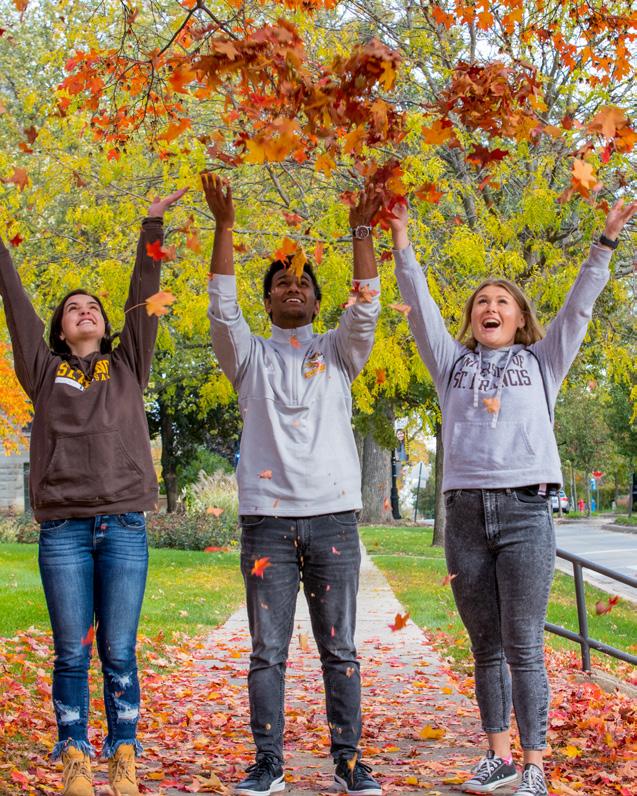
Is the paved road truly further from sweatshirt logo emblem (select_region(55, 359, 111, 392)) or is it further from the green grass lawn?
sweatshirt logo emblem (select_region(55, 359, 111, 392))

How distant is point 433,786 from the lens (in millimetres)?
4590

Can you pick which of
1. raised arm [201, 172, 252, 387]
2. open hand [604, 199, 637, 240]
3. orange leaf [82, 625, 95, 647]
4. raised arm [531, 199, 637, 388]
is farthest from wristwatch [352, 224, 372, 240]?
orange leaf [82, 625, 95, 647]

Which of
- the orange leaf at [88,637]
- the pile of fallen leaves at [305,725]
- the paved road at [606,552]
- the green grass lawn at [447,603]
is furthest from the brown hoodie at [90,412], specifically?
the paved road at [606,552]

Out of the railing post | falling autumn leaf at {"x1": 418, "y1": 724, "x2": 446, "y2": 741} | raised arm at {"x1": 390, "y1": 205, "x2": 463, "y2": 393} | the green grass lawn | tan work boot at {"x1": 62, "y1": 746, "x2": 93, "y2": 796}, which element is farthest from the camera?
the green grass lawn

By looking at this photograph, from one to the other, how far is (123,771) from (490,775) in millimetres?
1460

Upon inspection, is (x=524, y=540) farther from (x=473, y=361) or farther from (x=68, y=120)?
(x=68, y=120)

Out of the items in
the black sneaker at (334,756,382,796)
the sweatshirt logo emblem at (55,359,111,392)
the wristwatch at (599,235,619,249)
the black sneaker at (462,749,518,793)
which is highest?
the wristwatch at (599,235,619,249)

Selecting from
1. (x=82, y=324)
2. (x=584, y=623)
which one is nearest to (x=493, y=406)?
(x=82, y=324)

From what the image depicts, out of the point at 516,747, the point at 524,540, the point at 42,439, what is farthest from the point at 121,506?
the point at 516,747

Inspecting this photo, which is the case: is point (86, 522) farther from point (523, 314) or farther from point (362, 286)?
point (523, 314)

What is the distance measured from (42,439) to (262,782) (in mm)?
1566

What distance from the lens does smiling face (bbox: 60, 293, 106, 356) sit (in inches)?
177

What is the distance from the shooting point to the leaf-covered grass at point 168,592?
10459 millimetres

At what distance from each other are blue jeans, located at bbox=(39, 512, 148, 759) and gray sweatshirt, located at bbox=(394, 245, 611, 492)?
1336 millimetres
